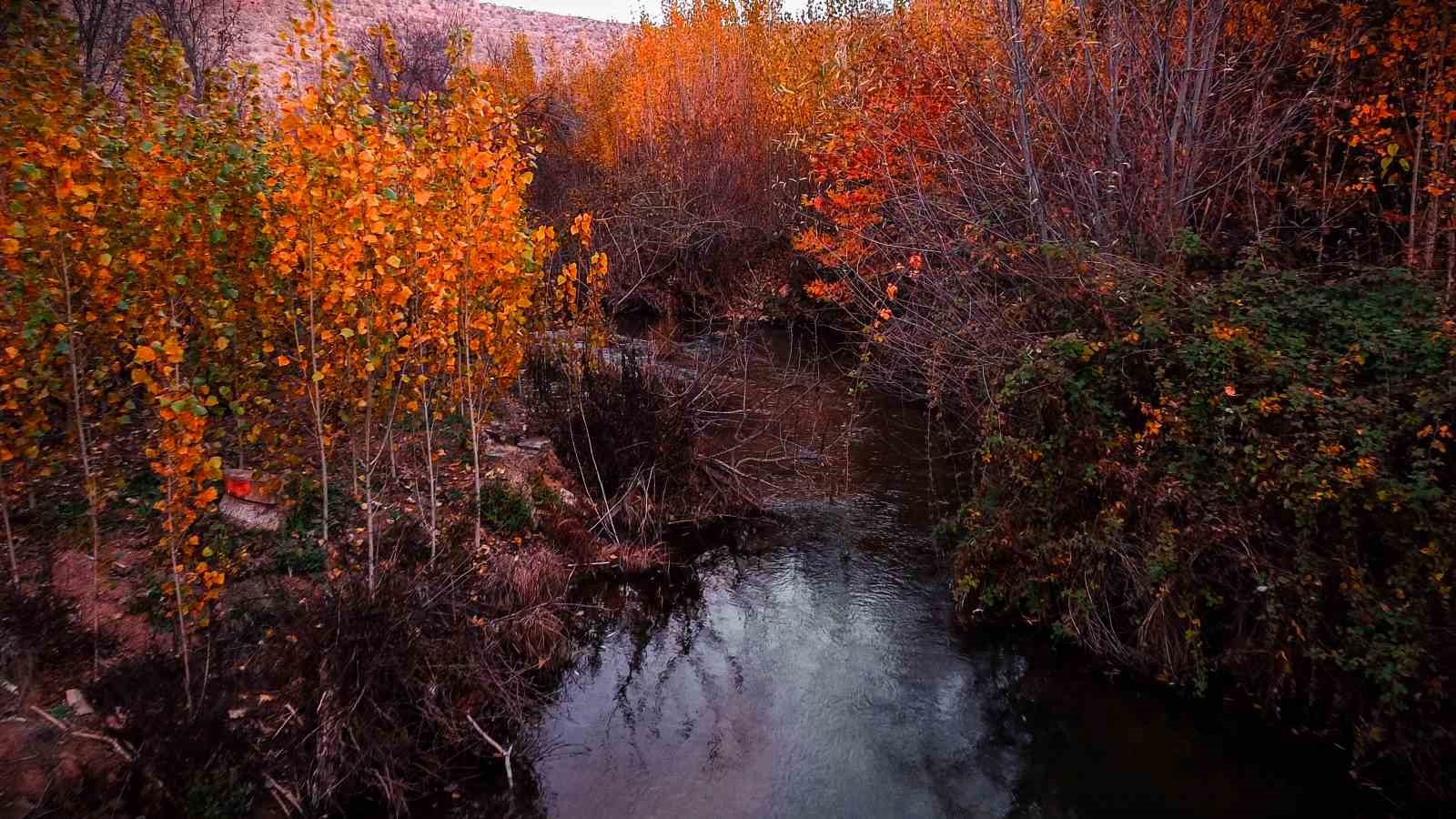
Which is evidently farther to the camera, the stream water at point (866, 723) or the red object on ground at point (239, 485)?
the red object on ground at point (239, 485)

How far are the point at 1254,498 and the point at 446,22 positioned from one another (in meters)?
39.0

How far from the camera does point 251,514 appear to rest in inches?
231

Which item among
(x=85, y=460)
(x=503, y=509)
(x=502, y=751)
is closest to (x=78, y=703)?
(x=85, y=460)

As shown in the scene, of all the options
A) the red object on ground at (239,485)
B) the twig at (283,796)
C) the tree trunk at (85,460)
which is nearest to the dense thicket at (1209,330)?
the twig at (283,796)

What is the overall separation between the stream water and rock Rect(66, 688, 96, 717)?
2285mm

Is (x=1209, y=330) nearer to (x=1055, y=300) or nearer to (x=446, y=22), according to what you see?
(x=1055, y=300)

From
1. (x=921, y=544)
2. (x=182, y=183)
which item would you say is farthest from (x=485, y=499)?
(x=921, y=544)

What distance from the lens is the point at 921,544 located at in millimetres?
7453

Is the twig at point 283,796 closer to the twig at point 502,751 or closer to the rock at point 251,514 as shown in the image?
the twig at point 502,751

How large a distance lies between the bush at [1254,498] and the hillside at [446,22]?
27726mm

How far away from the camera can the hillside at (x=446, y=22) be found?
34844 mm

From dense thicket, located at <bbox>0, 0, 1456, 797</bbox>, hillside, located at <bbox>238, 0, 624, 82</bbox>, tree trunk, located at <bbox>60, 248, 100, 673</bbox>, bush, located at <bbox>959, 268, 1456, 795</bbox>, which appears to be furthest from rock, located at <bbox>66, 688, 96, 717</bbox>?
hillside, located at <bbox>238, 0, 624, 82</bbox>

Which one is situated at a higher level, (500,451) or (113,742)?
(500,451)

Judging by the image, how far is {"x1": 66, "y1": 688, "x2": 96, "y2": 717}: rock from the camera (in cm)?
404
